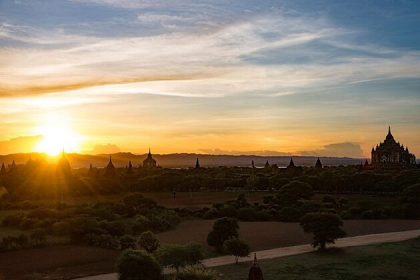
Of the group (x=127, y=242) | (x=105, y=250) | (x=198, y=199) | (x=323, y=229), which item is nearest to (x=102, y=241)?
(x=105, y=250)

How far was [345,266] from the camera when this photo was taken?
32062mm

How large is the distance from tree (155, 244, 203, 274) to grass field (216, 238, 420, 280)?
6.64ft

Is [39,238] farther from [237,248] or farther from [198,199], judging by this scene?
[198,199]

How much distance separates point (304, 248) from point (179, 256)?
13408mm

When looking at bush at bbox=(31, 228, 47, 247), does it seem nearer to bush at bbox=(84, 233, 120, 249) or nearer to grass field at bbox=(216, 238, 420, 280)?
bush at bbox=(84, 233, 120, 249)

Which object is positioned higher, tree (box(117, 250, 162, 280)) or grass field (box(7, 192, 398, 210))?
grass field (box(7, 192, 398, 210))

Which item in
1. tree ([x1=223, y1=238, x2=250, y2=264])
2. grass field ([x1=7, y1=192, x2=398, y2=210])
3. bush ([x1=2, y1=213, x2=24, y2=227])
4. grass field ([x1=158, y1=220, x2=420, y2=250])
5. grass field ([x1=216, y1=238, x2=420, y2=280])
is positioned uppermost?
grass field ([x1=7, y1=192, x2=398, y2=210])

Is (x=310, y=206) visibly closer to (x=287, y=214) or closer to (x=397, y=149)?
(x=287, y=214)

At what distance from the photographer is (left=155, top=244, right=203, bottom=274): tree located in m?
29.7

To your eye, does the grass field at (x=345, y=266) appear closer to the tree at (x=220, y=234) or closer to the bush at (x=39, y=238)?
the tree at (x=220, y=234)

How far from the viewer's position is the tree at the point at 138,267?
2598 cm

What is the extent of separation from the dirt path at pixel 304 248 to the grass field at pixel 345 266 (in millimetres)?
1679

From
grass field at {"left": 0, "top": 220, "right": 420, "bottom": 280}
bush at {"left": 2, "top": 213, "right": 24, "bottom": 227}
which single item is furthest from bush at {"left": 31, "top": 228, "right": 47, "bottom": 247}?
bush at {"left": 2, "top": 213, "right": 24, "bottom": 227}

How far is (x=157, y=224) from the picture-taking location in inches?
1881
